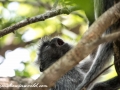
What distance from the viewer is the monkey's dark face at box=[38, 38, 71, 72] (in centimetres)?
350

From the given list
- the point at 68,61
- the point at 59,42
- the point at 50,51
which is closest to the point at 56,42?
the point at 59,42

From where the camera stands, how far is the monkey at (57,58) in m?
3.52

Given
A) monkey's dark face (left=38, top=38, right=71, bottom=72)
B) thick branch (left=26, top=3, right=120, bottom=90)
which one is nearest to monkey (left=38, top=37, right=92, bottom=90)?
monkey's dark face (left=38, top=38, right=71, bottom=72)

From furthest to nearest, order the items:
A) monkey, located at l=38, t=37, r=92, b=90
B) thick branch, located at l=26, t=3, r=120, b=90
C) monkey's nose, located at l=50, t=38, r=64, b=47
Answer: monkey, located at l=38, t=37, r=92, b=90, monkey's nose, located at l=50, t=38, r=64, b=47, thick branch, located at l=26, t=3, r=120, b=90

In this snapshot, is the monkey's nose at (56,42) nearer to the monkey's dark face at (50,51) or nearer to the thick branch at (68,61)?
the monkey's dark face at (50,51)

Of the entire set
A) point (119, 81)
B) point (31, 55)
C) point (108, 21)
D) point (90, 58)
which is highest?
point (31, 55)

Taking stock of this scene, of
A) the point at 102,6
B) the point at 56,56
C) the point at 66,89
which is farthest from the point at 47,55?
the point at 102,6

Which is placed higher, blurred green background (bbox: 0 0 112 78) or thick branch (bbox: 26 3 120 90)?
blurred green background (bbox: 0 0 112 78)

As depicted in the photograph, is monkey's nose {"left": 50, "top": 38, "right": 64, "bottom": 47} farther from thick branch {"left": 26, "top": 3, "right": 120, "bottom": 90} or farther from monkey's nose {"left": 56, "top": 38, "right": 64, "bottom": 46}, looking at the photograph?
thick branch {"left": 26, "top": 3, "right": 120, "bottom": 90}

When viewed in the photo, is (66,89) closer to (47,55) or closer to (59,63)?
(47,55)

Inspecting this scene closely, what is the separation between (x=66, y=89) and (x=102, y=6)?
1415mm

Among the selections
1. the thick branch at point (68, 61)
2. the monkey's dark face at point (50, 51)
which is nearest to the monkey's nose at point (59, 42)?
the monkey's dark face at point (50, 51)

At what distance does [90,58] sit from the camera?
11.6 feet

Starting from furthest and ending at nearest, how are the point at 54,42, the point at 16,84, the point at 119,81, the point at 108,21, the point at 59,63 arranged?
1. the point at 54,42
2. the point at 119,81
3. the point at 16,84
4. the point at 108,21
5. the point at 59,63
